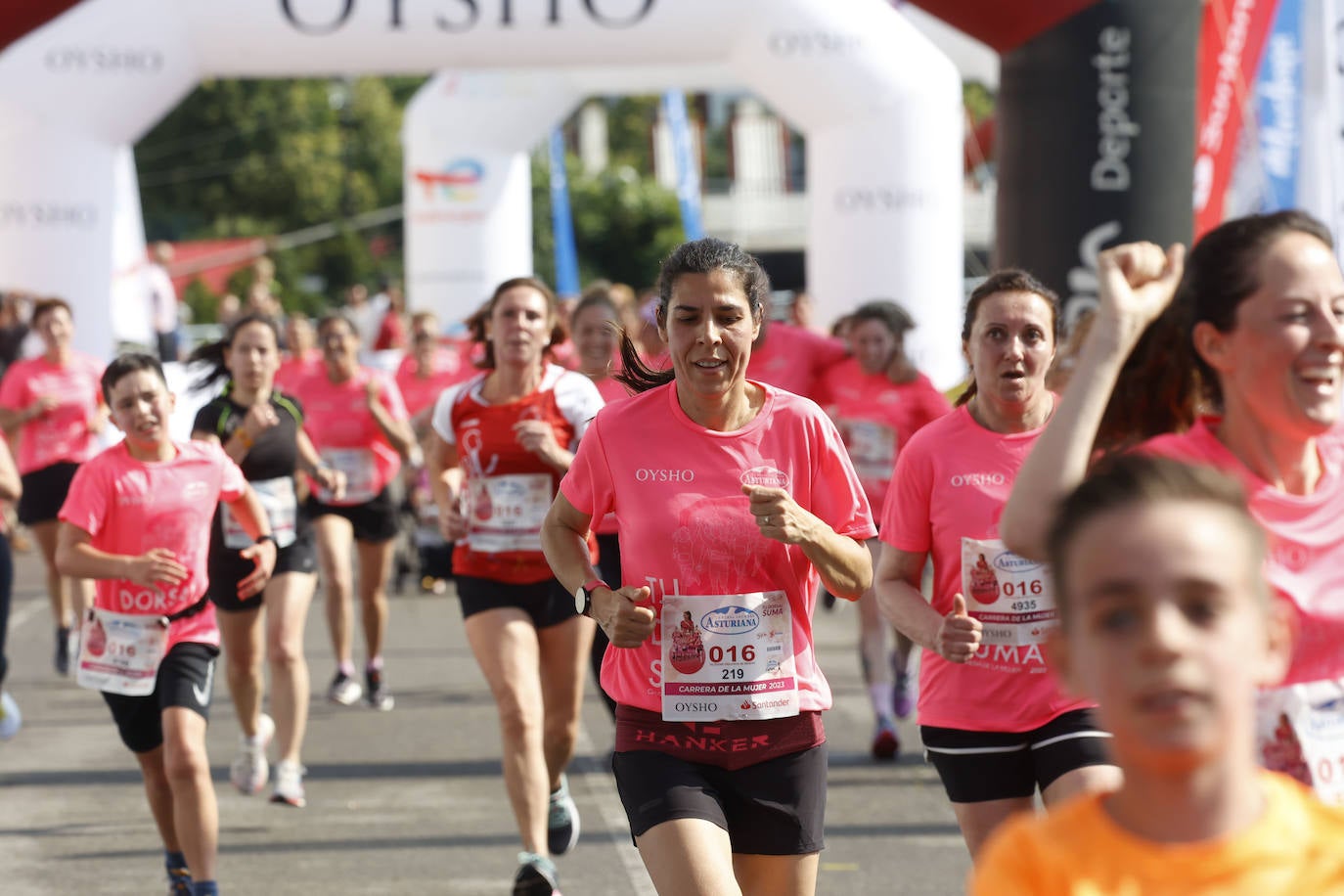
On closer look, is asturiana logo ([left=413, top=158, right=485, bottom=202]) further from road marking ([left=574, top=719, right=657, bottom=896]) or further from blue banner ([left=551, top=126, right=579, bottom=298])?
road marking ([left=574, top=719, right=657, bottom=896])

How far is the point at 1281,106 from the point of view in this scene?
479 inches

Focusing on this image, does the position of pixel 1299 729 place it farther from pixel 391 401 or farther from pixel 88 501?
pixel 391 401

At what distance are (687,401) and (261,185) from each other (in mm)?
48451

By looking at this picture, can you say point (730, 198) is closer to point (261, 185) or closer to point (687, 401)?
point (261, 185)

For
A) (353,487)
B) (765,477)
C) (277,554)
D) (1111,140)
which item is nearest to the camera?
(765,477)

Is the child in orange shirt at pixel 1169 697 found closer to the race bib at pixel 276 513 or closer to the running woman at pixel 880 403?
the race bib at pixel 276 513

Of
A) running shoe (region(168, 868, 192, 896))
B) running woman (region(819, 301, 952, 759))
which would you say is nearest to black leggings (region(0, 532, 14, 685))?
running shoe (region(168, 868, 192, 896))

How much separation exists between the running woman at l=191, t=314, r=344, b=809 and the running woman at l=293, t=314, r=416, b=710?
0.85 m

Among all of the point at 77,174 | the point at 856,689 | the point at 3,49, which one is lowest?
the point at 856,689

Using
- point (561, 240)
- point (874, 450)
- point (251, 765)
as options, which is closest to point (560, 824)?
point (251, 765)

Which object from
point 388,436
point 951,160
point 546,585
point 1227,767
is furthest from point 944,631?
point 951,160

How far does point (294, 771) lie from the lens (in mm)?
7090

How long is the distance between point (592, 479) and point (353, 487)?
5420mm

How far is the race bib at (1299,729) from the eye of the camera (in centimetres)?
257
